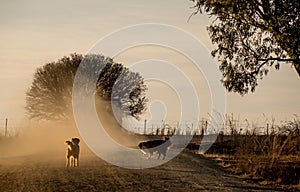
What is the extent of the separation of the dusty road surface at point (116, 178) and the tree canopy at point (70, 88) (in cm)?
3339

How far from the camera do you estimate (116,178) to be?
24484 millimetres

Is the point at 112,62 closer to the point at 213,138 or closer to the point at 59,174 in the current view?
the point at 213,138

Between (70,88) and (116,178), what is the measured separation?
40146 mm

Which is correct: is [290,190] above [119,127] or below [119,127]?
below

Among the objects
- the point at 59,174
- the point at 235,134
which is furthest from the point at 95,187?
the point at 235,134

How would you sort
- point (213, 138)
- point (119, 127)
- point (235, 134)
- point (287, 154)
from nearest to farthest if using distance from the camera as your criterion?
point (287, 154), point (235, 134), point (213, 138), point (119, 127)

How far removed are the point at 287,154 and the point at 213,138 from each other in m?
13.7

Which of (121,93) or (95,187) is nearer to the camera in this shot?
(95,187)

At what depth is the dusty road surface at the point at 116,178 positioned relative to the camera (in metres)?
22.3

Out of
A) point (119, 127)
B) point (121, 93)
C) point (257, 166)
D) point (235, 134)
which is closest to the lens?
point (257, 166)

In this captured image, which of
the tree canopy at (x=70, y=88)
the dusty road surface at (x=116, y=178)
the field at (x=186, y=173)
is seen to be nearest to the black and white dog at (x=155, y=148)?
the field at (x=186, y=173)

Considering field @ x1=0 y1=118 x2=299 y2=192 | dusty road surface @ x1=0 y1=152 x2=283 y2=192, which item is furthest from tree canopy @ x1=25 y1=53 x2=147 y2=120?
dusty road surface @ x1=0 y1=152 x2=283 y2=192

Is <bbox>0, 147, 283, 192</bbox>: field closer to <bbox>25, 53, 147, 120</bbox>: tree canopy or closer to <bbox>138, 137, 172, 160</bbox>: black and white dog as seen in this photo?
<bbox>138, 137, 172, 160</bbox>: black and white dog

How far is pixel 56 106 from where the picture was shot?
6378 cm
